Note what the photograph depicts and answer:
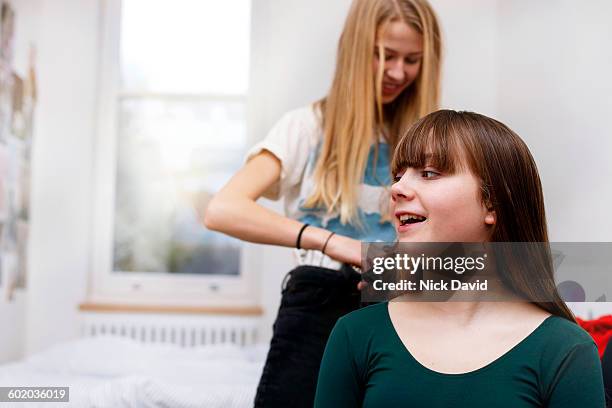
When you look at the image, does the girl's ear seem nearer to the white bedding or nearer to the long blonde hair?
the long blonde hair

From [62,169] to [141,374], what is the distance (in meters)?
1.40

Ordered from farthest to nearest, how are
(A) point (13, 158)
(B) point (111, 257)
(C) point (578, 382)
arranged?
(B) point (111, 257) → (A) point (13, 158) → (C) point (578, 382)

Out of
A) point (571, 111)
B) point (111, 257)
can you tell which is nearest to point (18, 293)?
point (111, 257)

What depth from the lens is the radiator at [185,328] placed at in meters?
2.99

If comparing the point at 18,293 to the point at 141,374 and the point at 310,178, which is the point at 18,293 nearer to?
the point at 141,374

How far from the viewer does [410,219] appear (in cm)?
89

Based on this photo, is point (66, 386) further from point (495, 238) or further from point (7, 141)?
point (7, 141)

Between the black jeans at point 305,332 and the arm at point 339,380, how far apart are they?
0.29 m

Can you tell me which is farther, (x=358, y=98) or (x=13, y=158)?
(x=13, y=158)

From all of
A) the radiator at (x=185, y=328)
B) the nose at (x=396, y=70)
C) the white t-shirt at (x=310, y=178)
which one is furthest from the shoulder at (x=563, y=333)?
the radiator at (x=185, y=328)

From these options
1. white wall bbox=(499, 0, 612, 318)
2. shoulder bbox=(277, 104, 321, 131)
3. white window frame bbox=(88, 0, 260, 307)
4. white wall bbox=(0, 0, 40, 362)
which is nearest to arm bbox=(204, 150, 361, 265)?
shoulder bbox=(277, 104, 321, 131)

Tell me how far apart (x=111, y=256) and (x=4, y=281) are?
61 cm

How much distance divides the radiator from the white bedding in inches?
23.5

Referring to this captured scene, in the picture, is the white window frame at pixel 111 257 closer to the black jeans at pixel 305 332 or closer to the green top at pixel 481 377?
the black jeans at pixel 305 332
